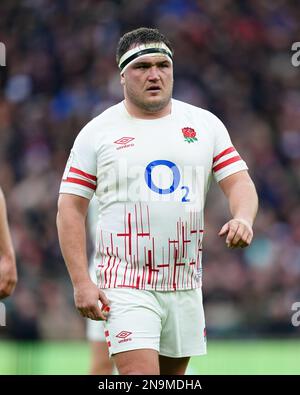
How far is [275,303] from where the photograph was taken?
12.6 m

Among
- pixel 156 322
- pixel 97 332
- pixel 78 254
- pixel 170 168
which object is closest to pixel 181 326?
pixel 156 322

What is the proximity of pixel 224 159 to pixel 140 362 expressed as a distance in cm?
125

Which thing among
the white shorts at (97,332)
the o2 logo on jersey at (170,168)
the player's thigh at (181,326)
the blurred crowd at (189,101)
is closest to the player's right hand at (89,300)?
the player's thigh at (181,326)

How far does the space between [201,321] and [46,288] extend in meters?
6.58

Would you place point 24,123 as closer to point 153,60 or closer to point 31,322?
point 31,322

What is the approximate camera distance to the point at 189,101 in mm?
13906

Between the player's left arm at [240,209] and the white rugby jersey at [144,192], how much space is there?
7 centimetres

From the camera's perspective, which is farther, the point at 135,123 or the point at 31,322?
the point at 31,322

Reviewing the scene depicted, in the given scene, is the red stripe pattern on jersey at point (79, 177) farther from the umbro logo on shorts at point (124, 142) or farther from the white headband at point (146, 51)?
the white headband at point (146, 51)

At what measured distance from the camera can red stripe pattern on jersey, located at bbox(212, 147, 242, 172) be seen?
224 inches

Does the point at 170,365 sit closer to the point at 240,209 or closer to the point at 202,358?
the point at 240,209

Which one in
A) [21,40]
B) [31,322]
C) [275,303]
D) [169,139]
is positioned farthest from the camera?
[21,40]

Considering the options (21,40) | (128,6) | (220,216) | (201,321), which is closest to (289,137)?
(220,216)

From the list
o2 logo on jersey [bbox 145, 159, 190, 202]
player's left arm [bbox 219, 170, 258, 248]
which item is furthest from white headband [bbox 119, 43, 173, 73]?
player's left arm [bbox 219, 170, 258, 248]
